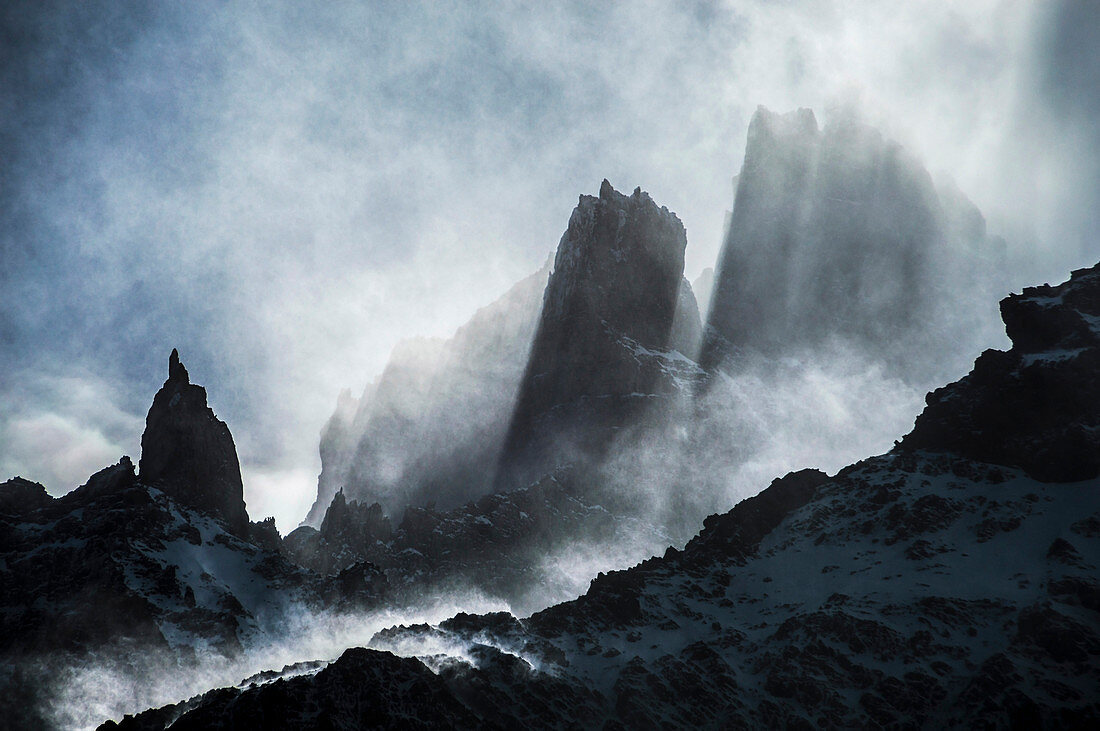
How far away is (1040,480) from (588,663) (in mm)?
80416

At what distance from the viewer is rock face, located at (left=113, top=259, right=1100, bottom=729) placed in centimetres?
9225

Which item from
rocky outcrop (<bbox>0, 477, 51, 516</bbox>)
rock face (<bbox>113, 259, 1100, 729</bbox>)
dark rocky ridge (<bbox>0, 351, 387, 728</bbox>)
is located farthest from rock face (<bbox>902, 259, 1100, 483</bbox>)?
rocky outcrop (<bbox>0, 477, 51, 516</bbox>)

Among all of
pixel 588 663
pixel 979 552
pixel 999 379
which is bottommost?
pixel 588 663

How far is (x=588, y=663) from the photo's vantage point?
113938 mm

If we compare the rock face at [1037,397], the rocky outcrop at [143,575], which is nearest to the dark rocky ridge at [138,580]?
the rocky outcrop at [143,575]

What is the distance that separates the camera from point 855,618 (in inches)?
4326

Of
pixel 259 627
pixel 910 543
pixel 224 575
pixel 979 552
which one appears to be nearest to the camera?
pixel 979 552

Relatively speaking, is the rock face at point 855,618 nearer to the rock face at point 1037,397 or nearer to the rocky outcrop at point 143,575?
the rock face at point 1037,397

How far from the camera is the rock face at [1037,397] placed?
124500mm

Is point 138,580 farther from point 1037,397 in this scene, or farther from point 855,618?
point 1037,397

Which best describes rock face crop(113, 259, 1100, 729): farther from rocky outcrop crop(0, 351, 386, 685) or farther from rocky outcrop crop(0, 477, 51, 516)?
rocky outcrop crop(0, 477, 51, 516)

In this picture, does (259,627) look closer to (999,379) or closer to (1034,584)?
(1034,584)

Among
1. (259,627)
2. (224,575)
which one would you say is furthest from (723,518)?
(224,575)

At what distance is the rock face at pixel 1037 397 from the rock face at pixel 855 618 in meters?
0.35
